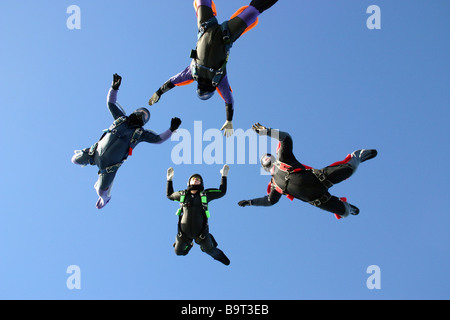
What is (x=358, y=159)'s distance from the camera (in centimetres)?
851

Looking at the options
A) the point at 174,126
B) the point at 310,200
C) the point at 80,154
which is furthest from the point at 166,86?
the point at 310,200

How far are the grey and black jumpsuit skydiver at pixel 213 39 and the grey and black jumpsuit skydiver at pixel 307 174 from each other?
4.83 ft

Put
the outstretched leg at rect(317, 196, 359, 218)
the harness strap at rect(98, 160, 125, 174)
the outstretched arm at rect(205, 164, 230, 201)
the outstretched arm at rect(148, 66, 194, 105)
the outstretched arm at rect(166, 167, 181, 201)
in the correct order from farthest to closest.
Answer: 1. the outstretched arm at rect(166, 167, 181, 201)
2. the outstretched arm at rect(205, 164, 230, 201)
3. the harness strap at rect(98, 160, 125, 174)
4. the outstretched arm at rect(148, 66, 194, 105)
5. the outstretched leg at rect(317, 196, 359, 218)

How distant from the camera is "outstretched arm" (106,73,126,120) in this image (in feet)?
29.7

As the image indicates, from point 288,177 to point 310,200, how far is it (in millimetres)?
747

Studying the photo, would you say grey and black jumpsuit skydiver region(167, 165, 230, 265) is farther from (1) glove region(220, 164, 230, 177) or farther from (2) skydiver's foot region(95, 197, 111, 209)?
(2) skydiver's foot region(95, 197, 111, 209)

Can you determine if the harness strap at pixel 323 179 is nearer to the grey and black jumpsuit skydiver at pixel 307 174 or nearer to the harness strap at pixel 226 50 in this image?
the grey and black jumpsuit skydiver at pixel 307 174

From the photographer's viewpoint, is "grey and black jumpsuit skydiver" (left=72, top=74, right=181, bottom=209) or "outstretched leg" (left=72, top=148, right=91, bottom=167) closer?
"grey and black jumpsuit skydiver" (left=72, top=74, right=181, bottom=209)

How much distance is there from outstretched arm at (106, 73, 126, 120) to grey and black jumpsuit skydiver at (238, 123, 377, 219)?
3353 millimetres

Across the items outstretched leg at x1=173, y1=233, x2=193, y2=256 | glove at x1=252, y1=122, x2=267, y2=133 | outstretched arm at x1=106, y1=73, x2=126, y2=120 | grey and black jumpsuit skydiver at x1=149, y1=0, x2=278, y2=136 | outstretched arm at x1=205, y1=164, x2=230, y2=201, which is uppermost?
grey and black jumpsuit skydiver at x1=149, y1=0, x2=278, y2=136

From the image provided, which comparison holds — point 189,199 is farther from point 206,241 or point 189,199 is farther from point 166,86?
point 166,86

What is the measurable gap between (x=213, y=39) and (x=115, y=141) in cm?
329

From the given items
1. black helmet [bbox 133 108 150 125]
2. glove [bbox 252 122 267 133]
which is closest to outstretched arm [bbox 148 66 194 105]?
black helmet [bbox 133 108 150 125]

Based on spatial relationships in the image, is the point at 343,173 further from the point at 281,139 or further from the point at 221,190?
the point at 221,190
